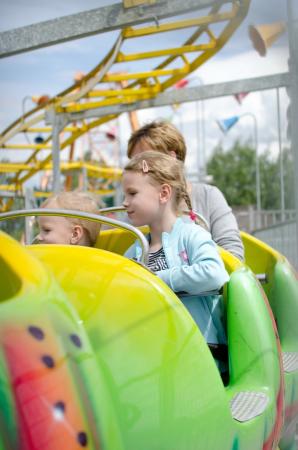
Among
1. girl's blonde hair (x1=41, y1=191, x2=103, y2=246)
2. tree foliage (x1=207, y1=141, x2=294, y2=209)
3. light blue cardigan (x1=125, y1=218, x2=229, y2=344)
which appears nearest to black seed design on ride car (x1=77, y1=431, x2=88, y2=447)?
light blue cardigan (x1=125, y1=218, x2=229, y2=344)

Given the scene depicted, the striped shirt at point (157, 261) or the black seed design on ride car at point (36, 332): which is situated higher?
the black seed design on ride car at point (36, 332)

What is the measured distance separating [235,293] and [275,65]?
0.54 metres

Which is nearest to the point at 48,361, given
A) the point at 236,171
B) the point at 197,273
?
the point at 197,273

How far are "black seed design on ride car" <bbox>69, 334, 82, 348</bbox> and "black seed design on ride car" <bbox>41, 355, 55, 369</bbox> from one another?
4 centimetres

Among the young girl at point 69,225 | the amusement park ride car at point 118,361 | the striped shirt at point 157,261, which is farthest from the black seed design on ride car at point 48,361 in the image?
the young girl at point 69,225

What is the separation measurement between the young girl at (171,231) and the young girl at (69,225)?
0.21 m

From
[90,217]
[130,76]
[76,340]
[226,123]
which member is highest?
[130,76]

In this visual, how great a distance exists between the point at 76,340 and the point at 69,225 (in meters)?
0.92

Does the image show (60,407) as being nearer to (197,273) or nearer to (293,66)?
(197,273)

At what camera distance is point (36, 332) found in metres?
0.84

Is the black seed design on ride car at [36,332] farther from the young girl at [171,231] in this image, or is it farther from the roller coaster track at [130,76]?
the roller coaster track at [130,76]

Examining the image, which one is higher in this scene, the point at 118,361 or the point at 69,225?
the point at 69,225

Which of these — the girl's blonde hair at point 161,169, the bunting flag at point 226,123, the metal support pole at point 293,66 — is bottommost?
the girl's blonde hair at point 161,169

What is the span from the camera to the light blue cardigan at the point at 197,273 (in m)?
1.45
